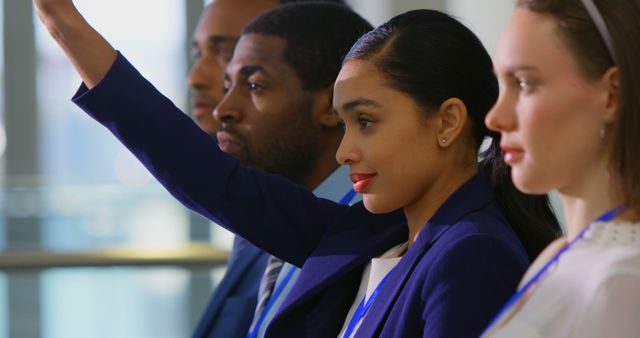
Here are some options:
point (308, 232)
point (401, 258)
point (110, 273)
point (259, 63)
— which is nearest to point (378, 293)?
point (401, 258)

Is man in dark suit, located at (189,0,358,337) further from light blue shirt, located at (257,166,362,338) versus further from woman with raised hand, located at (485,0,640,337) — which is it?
woman with raised hand, located at (485,0,640,337)

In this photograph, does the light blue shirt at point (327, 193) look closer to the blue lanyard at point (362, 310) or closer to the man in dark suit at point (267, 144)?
the man in dark suit at point (267, 144)

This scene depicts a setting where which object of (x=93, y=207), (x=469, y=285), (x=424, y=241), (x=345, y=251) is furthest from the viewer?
(x=93, y=207)

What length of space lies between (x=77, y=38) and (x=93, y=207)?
10.3ft

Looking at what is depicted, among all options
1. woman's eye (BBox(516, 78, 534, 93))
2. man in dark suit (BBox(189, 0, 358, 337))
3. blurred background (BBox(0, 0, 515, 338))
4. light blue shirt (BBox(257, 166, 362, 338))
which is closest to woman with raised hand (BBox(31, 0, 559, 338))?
light blue shirt (BBox(257, 166, 362, 338))

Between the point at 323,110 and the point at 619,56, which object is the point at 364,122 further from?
the point at 323,110

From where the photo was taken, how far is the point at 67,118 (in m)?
4.64

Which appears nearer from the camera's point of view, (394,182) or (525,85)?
(525,85)

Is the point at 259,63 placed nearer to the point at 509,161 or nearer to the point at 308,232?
the point at 308,232

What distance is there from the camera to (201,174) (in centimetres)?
172

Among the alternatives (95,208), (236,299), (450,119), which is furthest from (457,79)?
(95,208)

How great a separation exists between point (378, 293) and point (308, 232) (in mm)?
337

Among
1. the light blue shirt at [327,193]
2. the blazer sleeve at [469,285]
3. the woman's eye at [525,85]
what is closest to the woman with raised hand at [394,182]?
the blazer sleeve at [469,285]

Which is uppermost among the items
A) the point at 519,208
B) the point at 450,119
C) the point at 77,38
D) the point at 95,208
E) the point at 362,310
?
the point at 77,38
